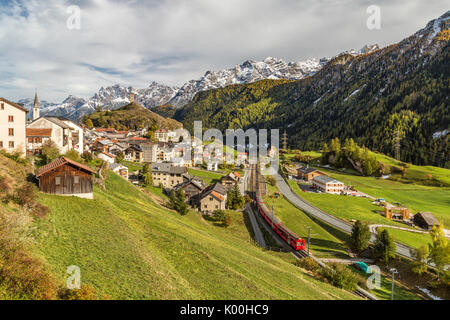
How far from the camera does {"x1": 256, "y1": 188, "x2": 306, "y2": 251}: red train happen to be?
4147 cm

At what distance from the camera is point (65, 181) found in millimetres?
25031

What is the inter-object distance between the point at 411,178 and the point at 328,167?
39.2 meters

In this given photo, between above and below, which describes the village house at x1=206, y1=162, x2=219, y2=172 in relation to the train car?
above

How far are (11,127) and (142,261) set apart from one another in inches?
1389

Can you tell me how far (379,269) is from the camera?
37.5 m

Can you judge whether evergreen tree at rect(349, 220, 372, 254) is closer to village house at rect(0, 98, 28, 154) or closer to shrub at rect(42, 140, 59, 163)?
shrub at rect(42, 140, 59, 163)

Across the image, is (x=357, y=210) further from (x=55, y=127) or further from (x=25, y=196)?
(x=55, y=127)

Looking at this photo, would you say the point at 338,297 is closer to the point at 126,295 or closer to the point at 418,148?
the point at 126,295

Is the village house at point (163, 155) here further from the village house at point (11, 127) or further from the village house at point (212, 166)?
the village house at point (11, 127)

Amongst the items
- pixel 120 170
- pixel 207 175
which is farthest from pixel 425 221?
Answer: pixel 120 170

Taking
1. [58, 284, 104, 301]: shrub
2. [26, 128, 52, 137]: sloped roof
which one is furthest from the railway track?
[26, 128, 52, 137]: sloped roof

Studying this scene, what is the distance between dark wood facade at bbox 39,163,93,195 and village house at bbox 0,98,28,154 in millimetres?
16018

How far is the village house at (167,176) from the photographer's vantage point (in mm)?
80562

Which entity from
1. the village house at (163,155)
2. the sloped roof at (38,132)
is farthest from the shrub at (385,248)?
the village house at (163,155)
